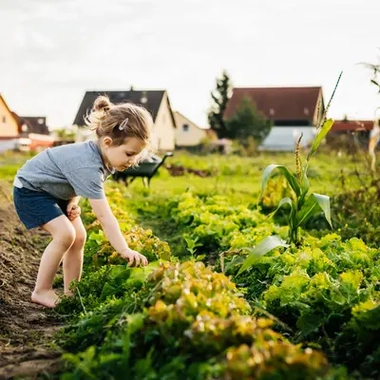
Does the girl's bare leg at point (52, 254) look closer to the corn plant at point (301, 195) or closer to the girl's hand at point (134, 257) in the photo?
the girl's hand at point (134, 257)

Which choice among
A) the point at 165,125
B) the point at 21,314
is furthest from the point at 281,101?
the point at 21,314

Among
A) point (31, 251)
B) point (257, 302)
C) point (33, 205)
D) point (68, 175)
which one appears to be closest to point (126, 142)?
point (68, 175)

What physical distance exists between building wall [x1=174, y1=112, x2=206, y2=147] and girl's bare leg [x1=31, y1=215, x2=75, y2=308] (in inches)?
2258

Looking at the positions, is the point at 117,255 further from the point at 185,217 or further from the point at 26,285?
the point at 185,217

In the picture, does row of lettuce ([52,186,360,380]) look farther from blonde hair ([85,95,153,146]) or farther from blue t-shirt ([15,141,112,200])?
blonde hair ([85,95,153,146])

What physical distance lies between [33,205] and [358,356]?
7.53 feet

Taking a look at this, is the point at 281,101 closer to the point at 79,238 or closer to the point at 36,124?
the point at 36,124

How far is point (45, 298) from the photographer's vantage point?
4.07 meters

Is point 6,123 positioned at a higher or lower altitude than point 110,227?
lower

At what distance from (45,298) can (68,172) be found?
800 millimetres

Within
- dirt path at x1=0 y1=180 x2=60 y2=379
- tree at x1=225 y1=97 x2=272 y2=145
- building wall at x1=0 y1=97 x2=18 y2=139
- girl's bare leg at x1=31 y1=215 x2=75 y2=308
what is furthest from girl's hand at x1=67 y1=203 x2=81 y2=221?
building wall at x1=0 y1=97 x2=18 y2=139

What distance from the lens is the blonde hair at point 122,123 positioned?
3.98 metres

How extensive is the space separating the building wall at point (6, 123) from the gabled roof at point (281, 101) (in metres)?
17.5

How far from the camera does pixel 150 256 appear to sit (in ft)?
13.6
